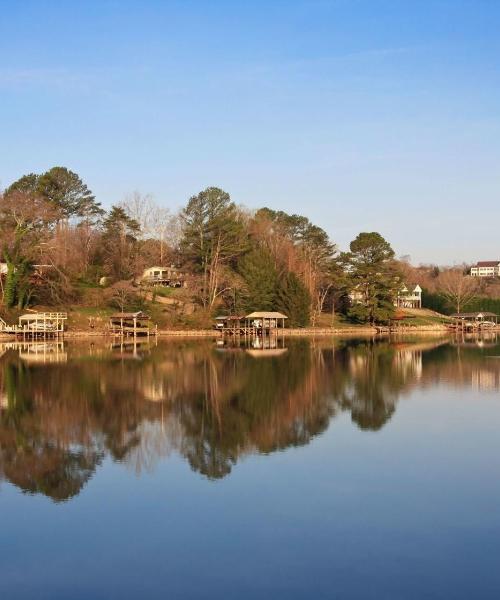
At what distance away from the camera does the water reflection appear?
1630cm

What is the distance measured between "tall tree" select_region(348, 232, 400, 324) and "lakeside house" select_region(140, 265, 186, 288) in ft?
60.2

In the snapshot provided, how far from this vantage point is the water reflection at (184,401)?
16.3 m

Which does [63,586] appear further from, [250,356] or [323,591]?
[250,356]

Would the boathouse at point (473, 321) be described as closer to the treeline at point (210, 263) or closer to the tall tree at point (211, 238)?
the treeline at point (210, 263)

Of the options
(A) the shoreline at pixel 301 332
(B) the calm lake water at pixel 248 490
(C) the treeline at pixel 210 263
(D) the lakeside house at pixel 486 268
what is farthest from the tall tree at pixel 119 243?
(D) the lakeside house at pixel 486 268

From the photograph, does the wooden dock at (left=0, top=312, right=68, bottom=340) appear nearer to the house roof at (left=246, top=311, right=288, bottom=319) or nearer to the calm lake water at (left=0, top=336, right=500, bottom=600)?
the house roof at (left=246, top=311, right=288, bottom=319)

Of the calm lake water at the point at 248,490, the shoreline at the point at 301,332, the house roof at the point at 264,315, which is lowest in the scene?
the calm lake water at the point at 248,490

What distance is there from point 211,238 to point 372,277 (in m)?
17.1

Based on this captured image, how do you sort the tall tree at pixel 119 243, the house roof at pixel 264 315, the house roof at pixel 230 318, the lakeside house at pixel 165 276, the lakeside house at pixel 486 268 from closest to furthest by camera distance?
1. the house roof at pixel 264 315
2. the house roof at pixel 230 318
3. the tall tree at pixel 119 243
4. the lakeside house at pixel 165 276
5. the lakeside house at pixel 486 268

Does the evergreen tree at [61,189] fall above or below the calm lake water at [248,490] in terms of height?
above

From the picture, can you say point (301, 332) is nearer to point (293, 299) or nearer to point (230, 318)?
point (293, 299)

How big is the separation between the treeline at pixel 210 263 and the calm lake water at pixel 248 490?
39.0 m

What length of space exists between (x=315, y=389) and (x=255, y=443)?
33.3 ft

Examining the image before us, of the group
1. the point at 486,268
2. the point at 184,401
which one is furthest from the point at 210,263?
the point at 486,268
